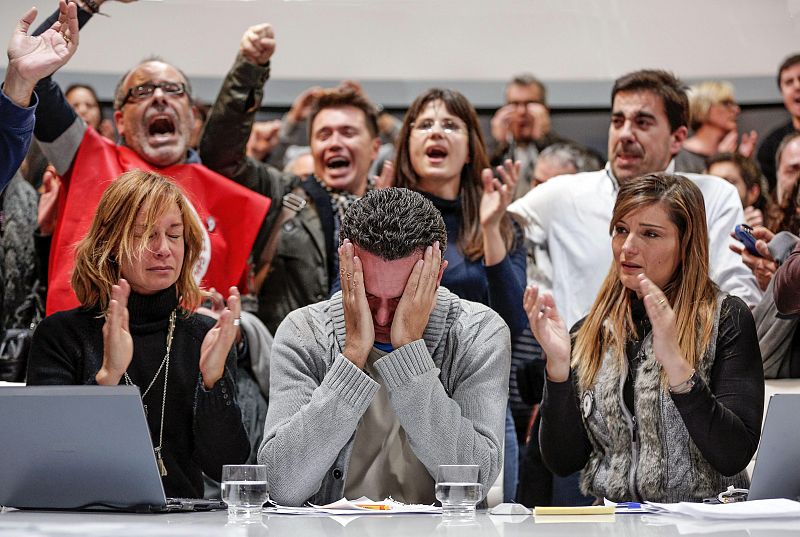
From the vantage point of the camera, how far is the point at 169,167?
3.53 metres

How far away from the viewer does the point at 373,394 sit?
2.25 metres

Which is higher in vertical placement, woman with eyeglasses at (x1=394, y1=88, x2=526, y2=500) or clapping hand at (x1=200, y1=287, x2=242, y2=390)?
woman with eyeglasses at (x1=394, y1=88, x2=526, y2=500)

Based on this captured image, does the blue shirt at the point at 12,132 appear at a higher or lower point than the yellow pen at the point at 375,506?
higher

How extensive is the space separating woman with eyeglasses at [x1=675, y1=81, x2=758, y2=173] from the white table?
3.13 m

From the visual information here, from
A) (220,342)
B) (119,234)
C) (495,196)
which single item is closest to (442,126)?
(495,196)

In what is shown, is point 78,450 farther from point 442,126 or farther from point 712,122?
point 712,122

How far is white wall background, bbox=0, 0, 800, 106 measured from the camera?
5.02 meters

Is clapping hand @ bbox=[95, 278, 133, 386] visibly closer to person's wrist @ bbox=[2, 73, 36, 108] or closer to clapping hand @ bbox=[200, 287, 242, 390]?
clapping hand @ bbox=[200, 287, 242, 390]

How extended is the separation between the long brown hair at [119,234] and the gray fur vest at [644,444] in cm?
109

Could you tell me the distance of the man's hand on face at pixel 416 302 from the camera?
89.9 inches

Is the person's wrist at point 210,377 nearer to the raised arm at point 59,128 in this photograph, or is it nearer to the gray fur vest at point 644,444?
the gray fur vest at point 644,444

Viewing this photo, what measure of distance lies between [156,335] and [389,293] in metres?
0.73

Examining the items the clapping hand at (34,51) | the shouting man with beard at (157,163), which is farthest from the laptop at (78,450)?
the shouting man with beard at (157,163)

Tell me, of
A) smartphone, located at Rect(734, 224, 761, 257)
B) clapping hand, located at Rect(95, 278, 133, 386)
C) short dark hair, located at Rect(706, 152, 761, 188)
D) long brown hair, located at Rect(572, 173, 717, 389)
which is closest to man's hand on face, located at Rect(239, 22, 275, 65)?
clapping hand, located at Rect(95, 278, 133, 386)
